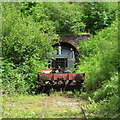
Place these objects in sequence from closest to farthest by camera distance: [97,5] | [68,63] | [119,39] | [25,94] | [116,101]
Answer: [116,101] < [119,39] < [25,94] < [68,63] < [97,5]

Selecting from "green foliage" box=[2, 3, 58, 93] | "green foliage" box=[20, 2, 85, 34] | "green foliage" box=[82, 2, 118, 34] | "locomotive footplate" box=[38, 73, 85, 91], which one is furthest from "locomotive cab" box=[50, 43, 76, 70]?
"locomotive footplate" box=[38, 73, 85, 91]

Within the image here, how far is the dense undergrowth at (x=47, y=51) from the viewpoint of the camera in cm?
801

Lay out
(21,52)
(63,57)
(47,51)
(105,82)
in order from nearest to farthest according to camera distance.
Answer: (105,82) → (21,52) → (47,51) → (63,57)

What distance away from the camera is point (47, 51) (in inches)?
521

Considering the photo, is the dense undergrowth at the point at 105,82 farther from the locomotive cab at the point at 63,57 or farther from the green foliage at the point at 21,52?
the locomotive cab at the point at 63,57

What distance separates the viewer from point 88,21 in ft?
61.3

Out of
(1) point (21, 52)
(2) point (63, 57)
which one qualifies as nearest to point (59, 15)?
(2) point (63, 57)

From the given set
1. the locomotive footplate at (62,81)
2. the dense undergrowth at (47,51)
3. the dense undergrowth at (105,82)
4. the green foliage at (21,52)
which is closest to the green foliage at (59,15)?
the dense undergrowth at (47,51)

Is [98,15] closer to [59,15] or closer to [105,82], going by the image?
[59,15]

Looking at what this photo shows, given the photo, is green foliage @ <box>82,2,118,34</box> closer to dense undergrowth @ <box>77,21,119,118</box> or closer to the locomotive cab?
the locomotive cab

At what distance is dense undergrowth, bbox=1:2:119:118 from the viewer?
26.3ft

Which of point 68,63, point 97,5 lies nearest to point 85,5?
point 97,5

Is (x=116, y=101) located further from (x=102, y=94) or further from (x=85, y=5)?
(x=85, y=5)

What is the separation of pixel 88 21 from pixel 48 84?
9.03 metres
